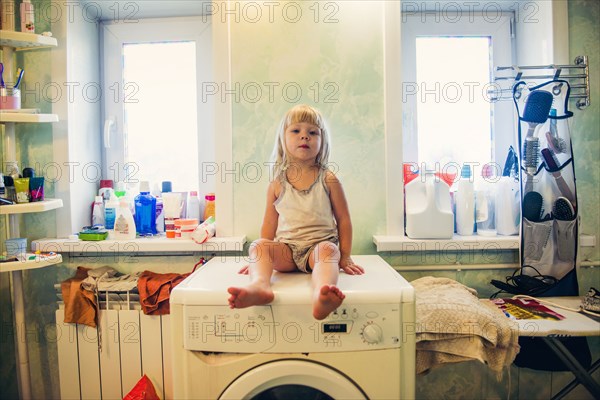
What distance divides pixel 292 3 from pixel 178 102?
66cm

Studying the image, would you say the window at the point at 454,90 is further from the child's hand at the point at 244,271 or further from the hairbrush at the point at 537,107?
the child's hand at the point at 244,271

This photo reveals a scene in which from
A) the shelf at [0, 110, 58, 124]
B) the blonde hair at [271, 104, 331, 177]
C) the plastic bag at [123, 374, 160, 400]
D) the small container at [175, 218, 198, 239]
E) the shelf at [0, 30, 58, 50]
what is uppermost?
the shelf at [0, 30, 58, 50]

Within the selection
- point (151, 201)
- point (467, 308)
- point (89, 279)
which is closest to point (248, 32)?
point (151, 201)

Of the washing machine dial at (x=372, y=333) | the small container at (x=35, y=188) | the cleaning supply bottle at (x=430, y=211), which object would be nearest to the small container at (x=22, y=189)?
the small container at (x=35, y=188)

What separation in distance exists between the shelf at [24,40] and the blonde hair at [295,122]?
0.88m

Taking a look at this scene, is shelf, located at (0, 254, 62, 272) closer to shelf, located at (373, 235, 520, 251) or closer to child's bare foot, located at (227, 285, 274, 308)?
child's bare foot, located at (227, 285, 274, 308)

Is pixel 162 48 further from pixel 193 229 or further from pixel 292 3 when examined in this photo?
pixel 193 229

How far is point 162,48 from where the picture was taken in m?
1.98

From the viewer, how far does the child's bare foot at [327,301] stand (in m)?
1.08

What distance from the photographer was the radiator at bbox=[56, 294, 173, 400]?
1.62m

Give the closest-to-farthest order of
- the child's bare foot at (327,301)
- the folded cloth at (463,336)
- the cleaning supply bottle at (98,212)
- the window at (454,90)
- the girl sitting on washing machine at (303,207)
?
the child's bare foot at (327,301), the folded cloth at (463,336), the girl sitting on washing machine at (303,207), the cleaning supply bottle at (98,212), the window at (454,90)

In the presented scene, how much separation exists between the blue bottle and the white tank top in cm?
63

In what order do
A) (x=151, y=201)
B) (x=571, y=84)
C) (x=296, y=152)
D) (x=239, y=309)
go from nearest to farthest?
(x=239, y=309) < (x=296, y=152) < (x=571, y=84) < (x=151, y=201)

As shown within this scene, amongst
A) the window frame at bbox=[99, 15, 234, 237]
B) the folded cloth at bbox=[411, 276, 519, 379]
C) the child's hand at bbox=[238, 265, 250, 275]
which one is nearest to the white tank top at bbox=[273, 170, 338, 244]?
the child's hand at bbox=[238, 265, 250, 275]
